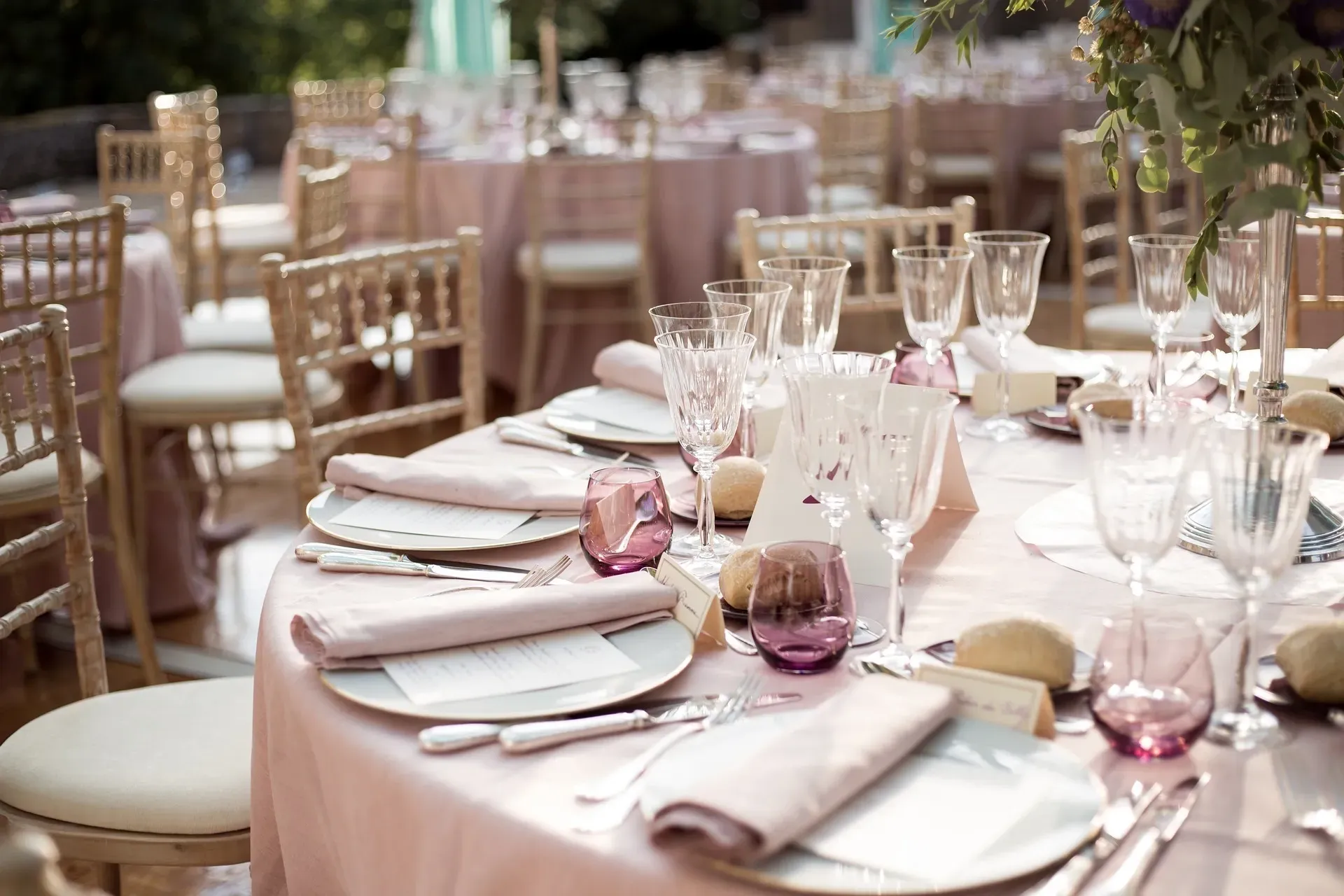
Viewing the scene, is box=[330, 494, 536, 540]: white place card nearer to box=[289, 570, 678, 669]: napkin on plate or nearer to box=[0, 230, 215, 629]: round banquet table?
box=[289, 570, 678, 669]: napkin on plate

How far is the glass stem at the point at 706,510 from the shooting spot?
128cm

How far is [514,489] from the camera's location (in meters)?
1.40

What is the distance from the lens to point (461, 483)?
55.8 inches

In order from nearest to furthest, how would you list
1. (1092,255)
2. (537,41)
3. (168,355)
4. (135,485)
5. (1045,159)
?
(135,485) < (168,355) < (1045,159) < (1092,255) < (537,41)

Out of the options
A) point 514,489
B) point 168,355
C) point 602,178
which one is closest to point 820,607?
point 514,489

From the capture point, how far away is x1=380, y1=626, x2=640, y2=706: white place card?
1.00 metres

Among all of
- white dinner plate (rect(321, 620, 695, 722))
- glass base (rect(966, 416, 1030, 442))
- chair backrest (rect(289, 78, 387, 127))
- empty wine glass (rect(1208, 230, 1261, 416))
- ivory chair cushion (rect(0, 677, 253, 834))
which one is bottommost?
ivory chair cushion (rect(0, 677, 253, 834))

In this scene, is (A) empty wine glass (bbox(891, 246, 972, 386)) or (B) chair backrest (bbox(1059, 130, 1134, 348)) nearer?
(A) empty wine glass (bbox(891, 246, 972, 386))

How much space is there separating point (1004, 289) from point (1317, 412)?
1.20 ft

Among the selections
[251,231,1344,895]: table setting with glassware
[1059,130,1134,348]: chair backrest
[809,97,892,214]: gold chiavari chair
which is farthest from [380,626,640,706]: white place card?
[809,97,892,214]: gold chiavari chair

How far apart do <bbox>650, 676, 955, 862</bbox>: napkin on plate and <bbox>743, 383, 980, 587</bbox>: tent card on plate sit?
0.27 metres

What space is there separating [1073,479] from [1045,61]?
751cm

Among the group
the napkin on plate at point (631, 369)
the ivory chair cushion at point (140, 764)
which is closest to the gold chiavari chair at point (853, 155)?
the napkin on plate at point (631, 369)

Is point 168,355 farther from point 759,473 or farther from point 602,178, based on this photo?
point 759,473
